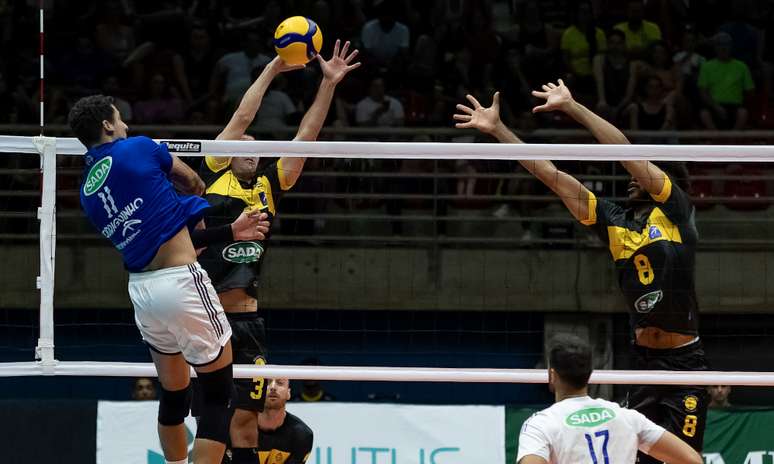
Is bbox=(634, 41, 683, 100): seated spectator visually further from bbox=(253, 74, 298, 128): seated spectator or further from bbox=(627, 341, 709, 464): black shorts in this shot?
bbox=(627, 341, 709, 464): black shorts

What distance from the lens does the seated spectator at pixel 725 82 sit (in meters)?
14.3

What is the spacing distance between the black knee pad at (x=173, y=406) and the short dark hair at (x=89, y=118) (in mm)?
1347

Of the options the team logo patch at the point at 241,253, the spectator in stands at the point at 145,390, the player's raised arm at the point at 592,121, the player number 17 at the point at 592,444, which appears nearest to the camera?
the player number 17 at the point at 592,444

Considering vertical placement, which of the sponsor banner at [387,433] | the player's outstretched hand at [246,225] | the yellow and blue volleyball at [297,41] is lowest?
the sponsor banner at [387,433]

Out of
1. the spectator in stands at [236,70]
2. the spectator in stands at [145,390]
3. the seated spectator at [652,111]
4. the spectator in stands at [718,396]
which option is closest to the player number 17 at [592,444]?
the spectator in stands at [718,396]

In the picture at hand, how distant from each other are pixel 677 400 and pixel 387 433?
14.3 feet

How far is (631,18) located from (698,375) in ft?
25.3

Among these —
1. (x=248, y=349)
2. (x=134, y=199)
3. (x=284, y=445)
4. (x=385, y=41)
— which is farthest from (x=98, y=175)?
(x=385, y=41)

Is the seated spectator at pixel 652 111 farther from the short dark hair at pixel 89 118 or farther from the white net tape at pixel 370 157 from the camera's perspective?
the short dark hair at pixel 89 118

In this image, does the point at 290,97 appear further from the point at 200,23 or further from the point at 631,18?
the point at 631,18

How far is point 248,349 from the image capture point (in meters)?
8.13

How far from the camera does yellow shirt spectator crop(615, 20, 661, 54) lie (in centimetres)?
1462

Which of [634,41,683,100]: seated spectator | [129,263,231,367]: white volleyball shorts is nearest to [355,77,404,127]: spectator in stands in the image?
[634,41,683,100]: seated spectator

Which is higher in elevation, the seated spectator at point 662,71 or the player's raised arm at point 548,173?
the seated spectator at point 662,71
